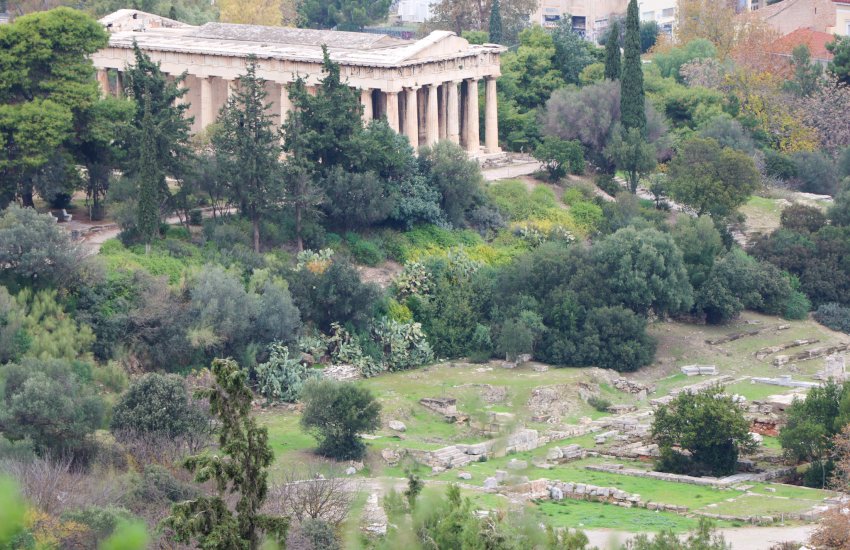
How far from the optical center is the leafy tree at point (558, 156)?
70500 millimetres

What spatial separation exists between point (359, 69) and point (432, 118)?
402 cm

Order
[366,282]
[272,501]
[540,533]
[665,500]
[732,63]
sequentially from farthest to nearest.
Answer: [732,63], [366,282], [665,500], [272,501], [540,533]

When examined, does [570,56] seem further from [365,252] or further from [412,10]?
[412,10]

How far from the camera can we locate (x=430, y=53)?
69750mm

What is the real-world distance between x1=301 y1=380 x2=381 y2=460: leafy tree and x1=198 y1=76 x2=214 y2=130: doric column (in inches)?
1041

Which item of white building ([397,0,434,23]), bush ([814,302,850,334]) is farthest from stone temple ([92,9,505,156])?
white building ([397,0,434,23])

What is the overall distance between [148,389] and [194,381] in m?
4.60

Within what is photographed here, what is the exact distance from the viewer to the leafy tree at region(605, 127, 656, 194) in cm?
7050

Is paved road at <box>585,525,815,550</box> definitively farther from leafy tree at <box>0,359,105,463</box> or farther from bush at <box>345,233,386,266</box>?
bush at <box>345,233,386,266</box>

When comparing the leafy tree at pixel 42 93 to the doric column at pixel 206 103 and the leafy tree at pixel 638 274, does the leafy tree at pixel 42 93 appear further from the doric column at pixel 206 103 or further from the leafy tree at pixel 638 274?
the leafy tree at pixel 638 274

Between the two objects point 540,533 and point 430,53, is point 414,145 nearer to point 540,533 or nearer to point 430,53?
point 430,53

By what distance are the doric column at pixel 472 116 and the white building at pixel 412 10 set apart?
164 ft

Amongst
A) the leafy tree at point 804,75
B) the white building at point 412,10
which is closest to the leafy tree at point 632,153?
the leafy tree at point 804,75

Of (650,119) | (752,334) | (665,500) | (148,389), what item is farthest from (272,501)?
(650,119)
